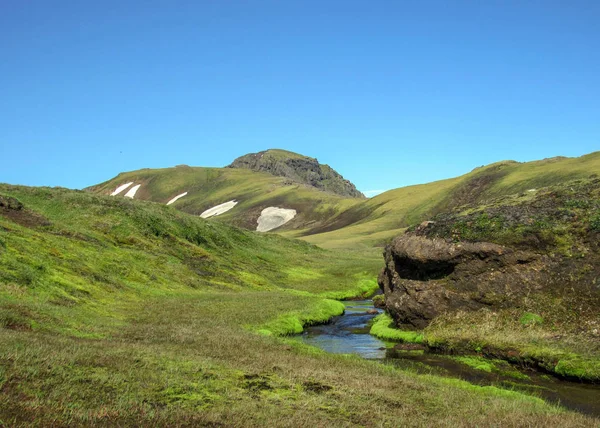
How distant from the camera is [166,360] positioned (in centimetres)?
1709

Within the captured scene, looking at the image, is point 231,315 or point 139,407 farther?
point 231,315

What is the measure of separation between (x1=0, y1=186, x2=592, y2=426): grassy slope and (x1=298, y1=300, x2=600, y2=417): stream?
2136mm

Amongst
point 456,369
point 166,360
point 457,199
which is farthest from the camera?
point 457,199

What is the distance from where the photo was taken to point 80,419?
977 cm

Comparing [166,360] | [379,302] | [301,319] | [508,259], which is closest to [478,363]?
[508,259]

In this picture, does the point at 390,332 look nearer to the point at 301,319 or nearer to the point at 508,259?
the point at 301,319

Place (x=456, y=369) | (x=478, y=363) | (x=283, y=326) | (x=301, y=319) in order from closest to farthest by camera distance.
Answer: (x=456, y=369), (x=478, y=363), (x=283, y=326), (x=301, y=319)

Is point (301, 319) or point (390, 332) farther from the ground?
point (301, 319)

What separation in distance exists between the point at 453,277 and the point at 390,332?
18.7ft

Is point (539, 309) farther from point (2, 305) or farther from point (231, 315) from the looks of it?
point (2, 305)

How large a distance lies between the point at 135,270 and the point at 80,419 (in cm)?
4082

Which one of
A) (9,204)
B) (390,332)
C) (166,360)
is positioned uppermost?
(9,204)

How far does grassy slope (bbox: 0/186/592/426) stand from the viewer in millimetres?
11609

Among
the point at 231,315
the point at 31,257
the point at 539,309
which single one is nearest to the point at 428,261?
the point at 539,309
